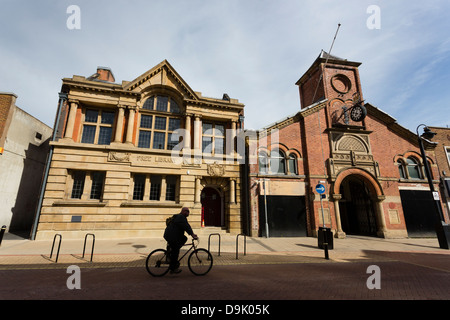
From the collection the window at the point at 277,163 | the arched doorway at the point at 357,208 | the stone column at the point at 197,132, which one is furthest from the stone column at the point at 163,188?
the arched doorway at the point at 357,208

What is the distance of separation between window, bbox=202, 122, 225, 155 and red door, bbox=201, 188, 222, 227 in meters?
3.36

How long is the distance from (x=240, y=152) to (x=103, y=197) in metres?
10.5

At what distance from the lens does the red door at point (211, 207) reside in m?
16.4

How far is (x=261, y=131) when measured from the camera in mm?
16641

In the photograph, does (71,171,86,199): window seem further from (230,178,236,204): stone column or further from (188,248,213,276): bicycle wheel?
(188,248,213,276): bicycle wheel

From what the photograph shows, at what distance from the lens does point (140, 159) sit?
591 inches

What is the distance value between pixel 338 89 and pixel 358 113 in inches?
130

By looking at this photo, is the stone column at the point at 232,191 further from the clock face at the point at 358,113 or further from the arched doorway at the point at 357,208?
the clock face at the point at 358,113

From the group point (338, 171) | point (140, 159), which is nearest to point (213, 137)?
point (140, 159)

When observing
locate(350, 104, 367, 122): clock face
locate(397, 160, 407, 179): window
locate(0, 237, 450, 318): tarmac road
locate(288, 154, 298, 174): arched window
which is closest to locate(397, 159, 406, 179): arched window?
locate(397, 160, 407, 179): window

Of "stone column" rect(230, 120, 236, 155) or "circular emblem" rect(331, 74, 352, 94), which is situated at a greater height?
"circular emblem" rect(331, 74, 352, 94)

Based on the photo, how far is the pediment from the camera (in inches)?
639
